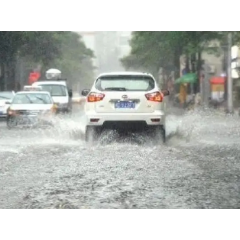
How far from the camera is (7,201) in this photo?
8.62 m

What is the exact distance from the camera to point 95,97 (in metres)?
15.3

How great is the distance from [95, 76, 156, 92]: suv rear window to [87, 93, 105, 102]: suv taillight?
173 millimetres

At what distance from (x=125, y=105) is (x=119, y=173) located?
12.9ft

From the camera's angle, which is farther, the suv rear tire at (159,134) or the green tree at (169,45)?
the green tree at (169,45)

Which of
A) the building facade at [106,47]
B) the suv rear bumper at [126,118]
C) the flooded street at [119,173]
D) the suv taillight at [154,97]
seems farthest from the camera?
the building facade at [106,47]

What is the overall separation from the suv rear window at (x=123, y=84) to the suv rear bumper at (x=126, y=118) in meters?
0.54

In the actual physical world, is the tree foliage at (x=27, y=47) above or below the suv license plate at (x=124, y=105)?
above

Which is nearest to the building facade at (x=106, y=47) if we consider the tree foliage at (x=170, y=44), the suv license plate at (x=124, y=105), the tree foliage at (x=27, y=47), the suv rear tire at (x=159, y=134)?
the tree foliage at (x=170, y=44)

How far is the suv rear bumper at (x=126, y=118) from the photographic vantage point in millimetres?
15164

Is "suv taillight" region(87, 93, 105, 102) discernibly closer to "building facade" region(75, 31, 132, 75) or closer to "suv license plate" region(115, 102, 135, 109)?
"suv license plate" region(115, 102, 135, 109)

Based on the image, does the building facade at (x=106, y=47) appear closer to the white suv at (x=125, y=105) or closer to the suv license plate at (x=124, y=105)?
the white suv at (x=125, y=105)

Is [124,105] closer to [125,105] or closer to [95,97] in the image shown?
[125,105]
